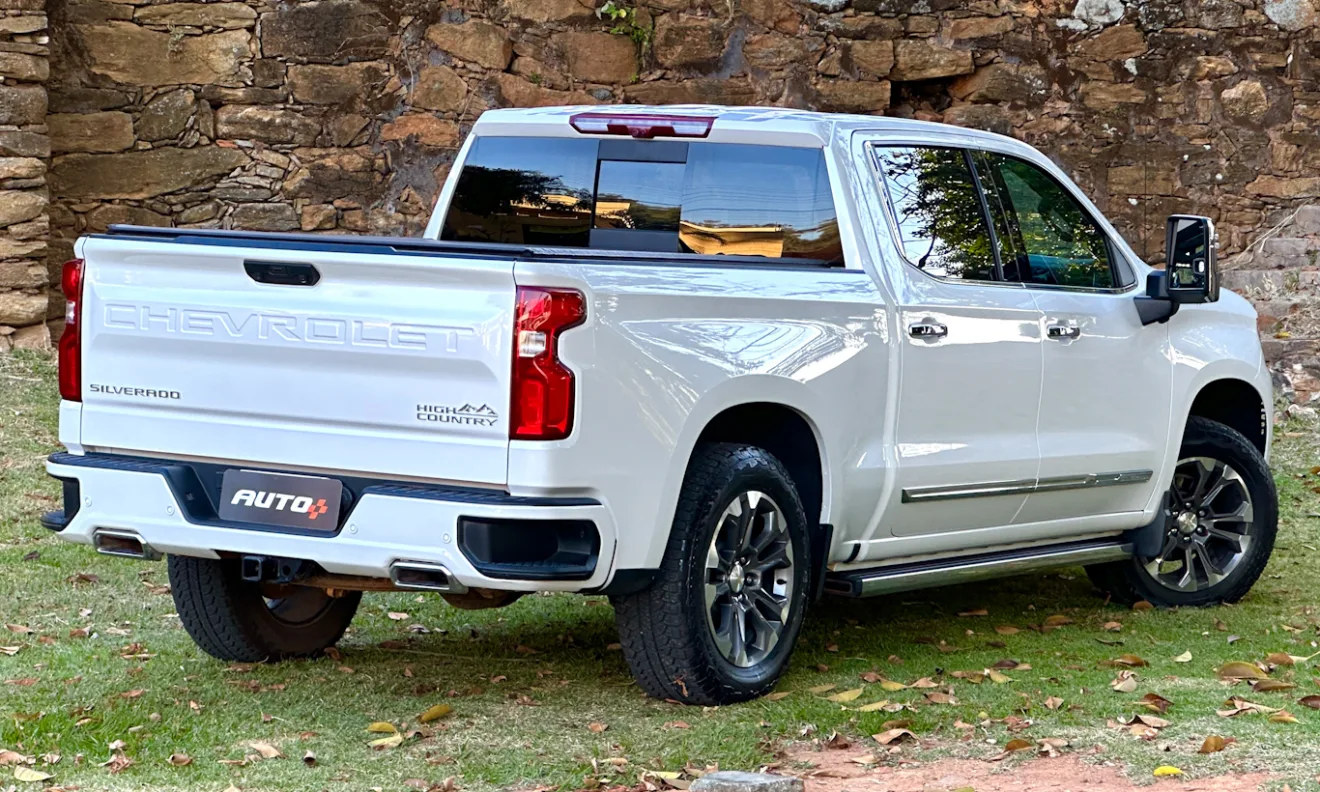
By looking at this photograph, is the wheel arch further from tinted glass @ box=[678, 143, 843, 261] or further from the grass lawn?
tinted glass @ box=[678, 143, 843, 261]

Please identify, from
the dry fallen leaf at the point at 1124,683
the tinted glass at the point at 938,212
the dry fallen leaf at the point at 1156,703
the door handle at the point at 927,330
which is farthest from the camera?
the tinted glass at the point at 938,212

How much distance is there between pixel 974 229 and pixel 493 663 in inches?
90.0

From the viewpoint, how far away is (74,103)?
12484 millimetres

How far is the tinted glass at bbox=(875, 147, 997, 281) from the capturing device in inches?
252

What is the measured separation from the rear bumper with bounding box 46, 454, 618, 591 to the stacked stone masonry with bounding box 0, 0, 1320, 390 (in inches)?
267

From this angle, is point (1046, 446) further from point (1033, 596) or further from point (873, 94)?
point (873, 94)

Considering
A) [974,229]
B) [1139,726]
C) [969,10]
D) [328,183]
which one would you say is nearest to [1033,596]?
[974,229]

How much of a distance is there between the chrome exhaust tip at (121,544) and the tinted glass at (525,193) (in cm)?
181

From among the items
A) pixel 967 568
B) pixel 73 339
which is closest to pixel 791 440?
pixel 967 568

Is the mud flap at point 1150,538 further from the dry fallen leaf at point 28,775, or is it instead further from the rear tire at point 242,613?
the dry fallen leaf at point 28,775

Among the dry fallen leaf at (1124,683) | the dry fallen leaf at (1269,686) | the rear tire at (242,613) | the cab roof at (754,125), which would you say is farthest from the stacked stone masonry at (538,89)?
the dry fallen leaf at (1269,686)

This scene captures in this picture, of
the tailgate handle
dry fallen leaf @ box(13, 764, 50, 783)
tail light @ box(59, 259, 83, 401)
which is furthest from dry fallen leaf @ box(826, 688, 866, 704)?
tail light @ box(59, 259, 83, 401)

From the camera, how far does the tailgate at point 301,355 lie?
4938mm

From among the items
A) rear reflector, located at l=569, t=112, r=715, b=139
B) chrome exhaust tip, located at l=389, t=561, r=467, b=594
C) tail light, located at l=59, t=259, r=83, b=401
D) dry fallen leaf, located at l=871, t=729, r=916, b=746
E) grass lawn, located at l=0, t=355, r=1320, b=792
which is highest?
rear reflector, located at l=569, t=112, r=715, b=139
